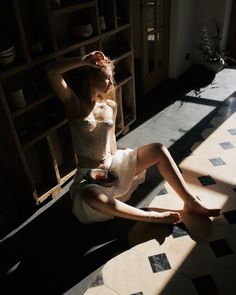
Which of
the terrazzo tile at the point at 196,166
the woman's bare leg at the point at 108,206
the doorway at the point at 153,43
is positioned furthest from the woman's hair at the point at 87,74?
the doorway at the point at 153,43

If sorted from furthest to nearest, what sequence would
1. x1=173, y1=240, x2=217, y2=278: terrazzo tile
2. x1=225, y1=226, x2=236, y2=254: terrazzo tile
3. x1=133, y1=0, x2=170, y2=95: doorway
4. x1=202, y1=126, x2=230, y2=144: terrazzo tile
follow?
1. x1=133, y1=0, x2=170, y2=95: doorway
2. x1=202, y1=126, x2=230, y2=144: terrazzo tile
3. x1=225, y1=226, x2=236, y2=254: terrazzo tile
4. x1=173, y1=240, x2=217, y2=278: terrazzo tile

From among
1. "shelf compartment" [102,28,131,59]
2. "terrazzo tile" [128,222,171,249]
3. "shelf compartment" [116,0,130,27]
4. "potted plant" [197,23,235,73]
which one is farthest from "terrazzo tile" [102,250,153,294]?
"potted plant" [197,23,235,73]

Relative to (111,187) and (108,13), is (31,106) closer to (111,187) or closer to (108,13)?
(111,187)

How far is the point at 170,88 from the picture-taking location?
4.25 m

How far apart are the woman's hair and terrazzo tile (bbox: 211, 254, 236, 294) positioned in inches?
53.9

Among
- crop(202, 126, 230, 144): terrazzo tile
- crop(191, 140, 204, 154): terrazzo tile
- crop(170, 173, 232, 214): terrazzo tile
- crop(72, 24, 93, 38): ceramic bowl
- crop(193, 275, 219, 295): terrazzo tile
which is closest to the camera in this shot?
crop(193, 275, 219, 295): terrazzo tile

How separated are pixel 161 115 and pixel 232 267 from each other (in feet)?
Result: 6.99

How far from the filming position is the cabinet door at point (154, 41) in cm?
374

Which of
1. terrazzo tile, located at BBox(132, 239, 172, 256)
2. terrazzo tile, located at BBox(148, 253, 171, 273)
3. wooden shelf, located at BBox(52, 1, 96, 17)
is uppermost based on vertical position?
wooden shelf, located at BBox(52, 1, 96, 17)

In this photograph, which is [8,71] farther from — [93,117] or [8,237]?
[8,237]

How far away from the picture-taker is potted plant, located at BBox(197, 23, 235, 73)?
4.38 metres

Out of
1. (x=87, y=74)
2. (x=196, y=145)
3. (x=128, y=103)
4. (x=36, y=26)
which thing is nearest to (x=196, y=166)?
(x=196, y=145)

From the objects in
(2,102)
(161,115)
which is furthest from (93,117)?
(161,115)

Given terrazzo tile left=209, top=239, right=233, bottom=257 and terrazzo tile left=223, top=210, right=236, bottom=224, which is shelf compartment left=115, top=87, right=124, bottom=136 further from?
terrazzo tile left=209, top=239, right=233, bottom=257
